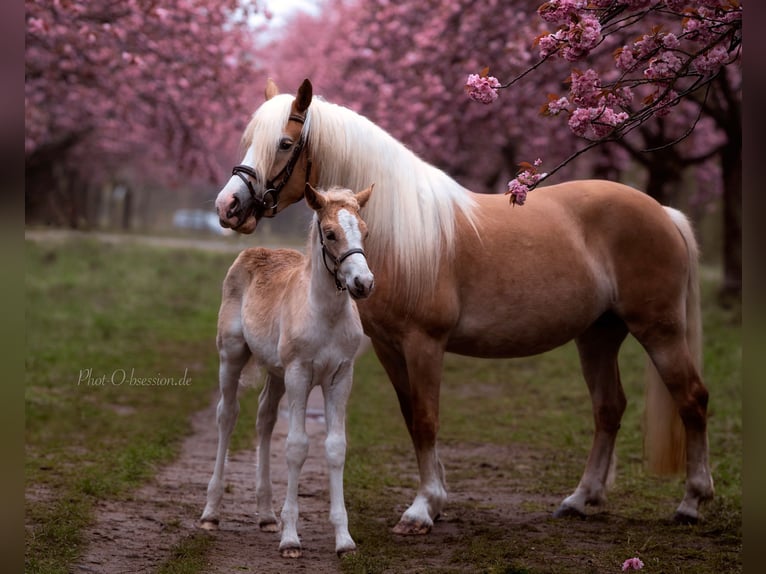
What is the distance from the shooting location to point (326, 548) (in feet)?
17.1

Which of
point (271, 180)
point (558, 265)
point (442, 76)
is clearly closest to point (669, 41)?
point (558, 265)

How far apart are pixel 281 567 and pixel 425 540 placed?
985 millimetres

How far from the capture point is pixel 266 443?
5.55 m

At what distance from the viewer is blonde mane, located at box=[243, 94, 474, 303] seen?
17.9 feet

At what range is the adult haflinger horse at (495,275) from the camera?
541 centimetres

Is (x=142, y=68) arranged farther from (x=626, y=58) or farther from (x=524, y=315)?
(x=626, y=58)

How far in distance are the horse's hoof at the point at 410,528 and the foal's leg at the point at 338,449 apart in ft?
1.81

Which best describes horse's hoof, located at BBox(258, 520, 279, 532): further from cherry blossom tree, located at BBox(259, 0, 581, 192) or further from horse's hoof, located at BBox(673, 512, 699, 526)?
cherry blossom tree, located at BBox(259, 0, 581, 192)

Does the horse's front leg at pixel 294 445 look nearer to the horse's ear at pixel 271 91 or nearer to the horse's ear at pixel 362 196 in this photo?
the horse's ear at pixel 362 196

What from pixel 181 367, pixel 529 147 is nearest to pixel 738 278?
pixel 529 147

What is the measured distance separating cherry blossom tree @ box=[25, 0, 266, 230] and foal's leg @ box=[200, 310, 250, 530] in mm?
3668

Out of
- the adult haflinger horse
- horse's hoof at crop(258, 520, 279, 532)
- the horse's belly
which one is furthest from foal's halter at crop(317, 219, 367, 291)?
horse's hoof at crop(258, 520, 279, 532)

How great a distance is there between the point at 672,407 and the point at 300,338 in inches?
108

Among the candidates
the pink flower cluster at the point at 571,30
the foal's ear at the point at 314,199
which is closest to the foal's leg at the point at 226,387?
the foal's ear at the point at 314,199
